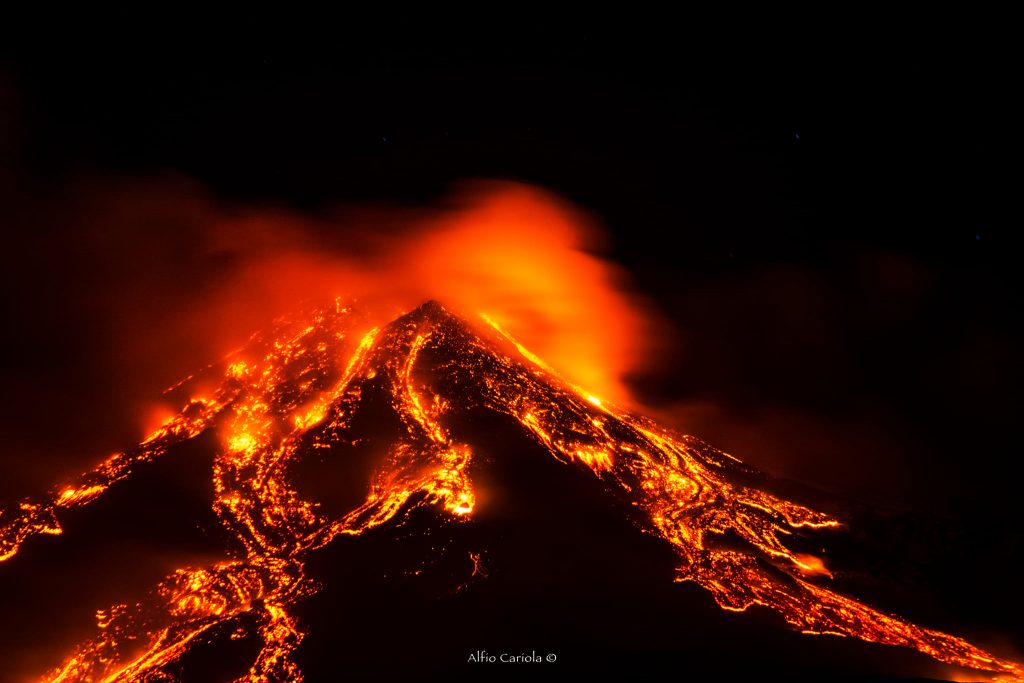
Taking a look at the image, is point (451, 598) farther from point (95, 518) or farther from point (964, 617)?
point (964, 617)

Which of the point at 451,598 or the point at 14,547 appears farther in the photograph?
the point at 14,547

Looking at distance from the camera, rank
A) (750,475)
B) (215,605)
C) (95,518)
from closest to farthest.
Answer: (215,605) → (95,518) → (750,475)

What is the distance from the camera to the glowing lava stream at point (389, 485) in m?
18.7

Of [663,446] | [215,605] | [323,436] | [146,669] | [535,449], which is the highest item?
[663,446]

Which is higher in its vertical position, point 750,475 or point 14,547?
point 750,475

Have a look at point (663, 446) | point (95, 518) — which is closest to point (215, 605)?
point (95, 518)

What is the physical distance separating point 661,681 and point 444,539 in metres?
7.70

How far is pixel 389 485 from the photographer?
2480 cm

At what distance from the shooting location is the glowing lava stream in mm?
18719

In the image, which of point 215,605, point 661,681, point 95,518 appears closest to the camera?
point 661,681

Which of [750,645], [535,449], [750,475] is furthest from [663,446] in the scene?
[750,645]

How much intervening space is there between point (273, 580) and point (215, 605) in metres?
1.55

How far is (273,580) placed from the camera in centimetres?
2000

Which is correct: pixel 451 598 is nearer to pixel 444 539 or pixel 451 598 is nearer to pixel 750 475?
pixel 444 539
